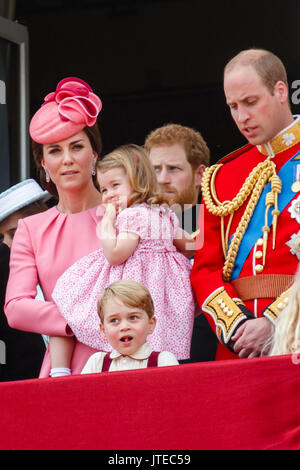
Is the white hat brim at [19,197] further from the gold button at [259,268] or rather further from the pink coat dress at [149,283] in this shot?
the gold button at [259,268]

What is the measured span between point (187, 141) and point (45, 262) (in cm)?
68

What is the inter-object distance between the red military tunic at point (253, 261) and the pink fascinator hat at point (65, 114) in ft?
1.72

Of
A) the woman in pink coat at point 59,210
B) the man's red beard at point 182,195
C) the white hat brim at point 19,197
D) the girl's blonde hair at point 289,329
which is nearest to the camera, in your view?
the girl's blonde hair at point 289,329

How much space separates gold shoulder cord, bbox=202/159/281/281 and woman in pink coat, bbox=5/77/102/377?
0.43 metres

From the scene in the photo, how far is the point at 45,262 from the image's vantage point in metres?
3.43

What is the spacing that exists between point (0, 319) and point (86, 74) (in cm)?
116

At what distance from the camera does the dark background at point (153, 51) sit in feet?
13.4

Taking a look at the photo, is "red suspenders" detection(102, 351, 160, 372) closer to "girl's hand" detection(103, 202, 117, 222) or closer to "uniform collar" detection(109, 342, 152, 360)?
"uniform collar" detection(109, 342, 152, 360)

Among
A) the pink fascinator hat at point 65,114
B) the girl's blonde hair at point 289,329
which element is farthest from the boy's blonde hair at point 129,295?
the pink fascinator hat at point 65,114

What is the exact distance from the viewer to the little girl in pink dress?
126 inches

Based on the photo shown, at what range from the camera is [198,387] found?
8.34 ft

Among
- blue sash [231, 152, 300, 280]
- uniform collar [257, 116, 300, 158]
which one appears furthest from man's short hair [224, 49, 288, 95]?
blue sash [231, 152, 300, 280]

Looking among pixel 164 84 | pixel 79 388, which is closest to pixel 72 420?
pixel 79 388

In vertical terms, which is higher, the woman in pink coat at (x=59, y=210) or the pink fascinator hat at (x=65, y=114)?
the pink fascinator hat at (x=65, y=114)
